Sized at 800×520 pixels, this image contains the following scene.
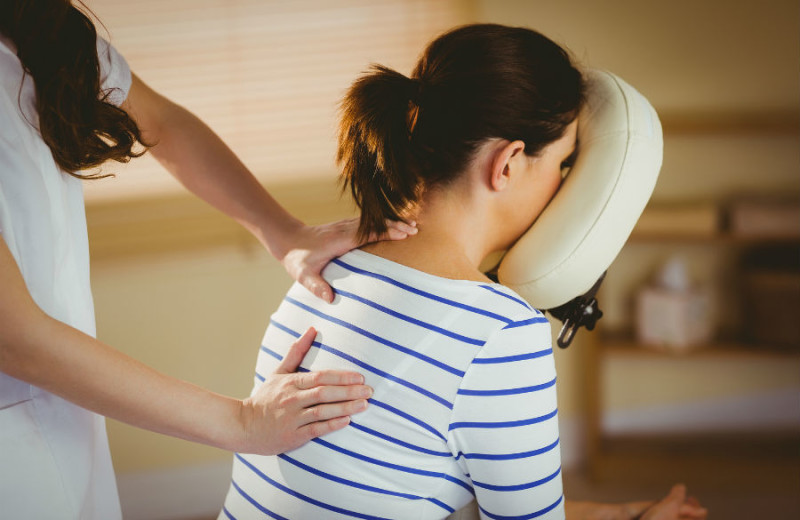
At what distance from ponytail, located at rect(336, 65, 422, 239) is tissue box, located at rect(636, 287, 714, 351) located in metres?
1.71

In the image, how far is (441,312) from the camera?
78 cm

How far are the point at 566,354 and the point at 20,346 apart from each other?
211 centimetres

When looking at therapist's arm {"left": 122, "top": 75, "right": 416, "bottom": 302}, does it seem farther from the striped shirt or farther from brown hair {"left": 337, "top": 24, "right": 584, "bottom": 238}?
the striped shirt

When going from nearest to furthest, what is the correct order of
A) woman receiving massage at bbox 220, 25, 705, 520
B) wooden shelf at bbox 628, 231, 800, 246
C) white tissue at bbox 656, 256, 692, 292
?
woman receiving massage at bbox 220, 25, 705, 520, wooden shelf at bbox 628, 231, 800, 246, white tissue at bbox 656, 256, 692, 292

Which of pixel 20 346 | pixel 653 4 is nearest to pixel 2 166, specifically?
pixel 20 346

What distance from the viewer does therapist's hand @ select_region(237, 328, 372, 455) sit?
2.59 ft

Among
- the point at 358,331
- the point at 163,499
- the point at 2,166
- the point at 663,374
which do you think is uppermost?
the point at 2,166

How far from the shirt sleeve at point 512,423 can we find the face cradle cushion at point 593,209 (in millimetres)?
153

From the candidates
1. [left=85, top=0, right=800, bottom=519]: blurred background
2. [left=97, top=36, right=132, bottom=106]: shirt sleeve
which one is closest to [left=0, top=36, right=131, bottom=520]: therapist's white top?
[left=97, top=36, right=132, bottom=106]: shirt sleeve

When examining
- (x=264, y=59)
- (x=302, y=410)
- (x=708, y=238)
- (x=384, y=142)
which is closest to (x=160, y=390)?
(x=302, y=410)

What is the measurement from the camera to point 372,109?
909 millimetres

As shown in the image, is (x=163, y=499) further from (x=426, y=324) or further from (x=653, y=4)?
(x=653, y=4)

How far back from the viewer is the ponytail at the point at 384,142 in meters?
0.90

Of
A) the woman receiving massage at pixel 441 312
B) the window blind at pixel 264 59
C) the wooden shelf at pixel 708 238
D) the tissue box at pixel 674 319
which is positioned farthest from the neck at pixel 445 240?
the tissue box at pixel 674 319
